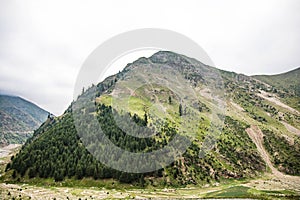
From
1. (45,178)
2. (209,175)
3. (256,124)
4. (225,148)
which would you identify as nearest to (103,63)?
(45,178)

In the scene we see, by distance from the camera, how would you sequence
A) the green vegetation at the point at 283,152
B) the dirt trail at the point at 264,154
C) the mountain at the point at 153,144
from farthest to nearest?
the green vegetation at the point at 283,152 < the dirt trail at the point at 264,154 < the mountain at the point at 153,144

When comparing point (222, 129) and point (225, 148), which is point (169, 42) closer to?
point (225, 148)

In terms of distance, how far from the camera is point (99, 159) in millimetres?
92750

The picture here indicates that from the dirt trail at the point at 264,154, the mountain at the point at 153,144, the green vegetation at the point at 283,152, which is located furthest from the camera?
the green vegetation at the point at 283,152

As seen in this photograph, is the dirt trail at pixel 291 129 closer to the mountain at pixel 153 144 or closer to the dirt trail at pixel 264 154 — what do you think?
the mountain at pixel 153 144

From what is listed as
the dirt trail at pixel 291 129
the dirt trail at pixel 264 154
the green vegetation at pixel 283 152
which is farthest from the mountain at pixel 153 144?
the dirt trail at pixel 291 129

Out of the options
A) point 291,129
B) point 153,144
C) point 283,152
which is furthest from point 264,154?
point 153,144

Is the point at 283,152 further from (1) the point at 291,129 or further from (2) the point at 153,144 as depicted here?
(2) the point at 153,144

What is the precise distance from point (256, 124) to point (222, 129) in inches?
1670

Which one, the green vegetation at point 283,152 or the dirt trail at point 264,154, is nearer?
the dirt trail at point 264,154

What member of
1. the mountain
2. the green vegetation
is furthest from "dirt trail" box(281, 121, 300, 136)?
the green vegetation

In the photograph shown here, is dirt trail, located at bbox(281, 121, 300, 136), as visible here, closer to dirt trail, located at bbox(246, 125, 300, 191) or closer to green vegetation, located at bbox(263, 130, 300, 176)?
green vegetation, located at bbox(263, 130, 300, 176)

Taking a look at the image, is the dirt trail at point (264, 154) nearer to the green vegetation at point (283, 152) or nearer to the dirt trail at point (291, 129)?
the green vegetation at point (283, 152)

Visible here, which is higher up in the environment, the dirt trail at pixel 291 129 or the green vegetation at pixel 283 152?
the dirt trail at pixel 291 129
